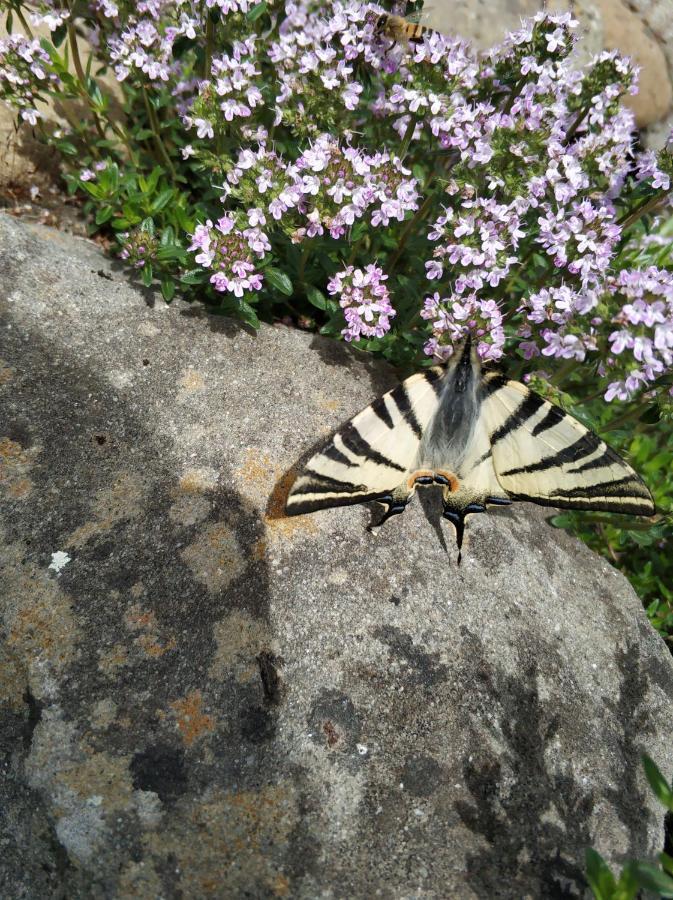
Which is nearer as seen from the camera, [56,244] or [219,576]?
[219,576]

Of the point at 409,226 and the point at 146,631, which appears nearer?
the point at 146,631

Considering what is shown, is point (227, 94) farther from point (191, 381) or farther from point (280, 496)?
point (280, 496)

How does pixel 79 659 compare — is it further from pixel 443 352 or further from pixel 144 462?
pixel 443 352

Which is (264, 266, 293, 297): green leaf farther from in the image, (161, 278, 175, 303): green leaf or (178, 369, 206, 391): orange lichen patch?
(178, 369, 206, 391): orange lichen patch

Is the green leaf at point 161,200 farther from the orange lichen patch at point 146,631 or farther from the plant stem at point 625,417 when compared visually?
the plant stem at point 625,417

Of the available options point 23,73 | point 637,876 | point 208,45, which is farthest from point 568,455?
point 23,73

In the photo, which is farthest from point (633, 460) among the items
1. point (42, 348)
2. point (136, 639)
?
point (42, 348)
